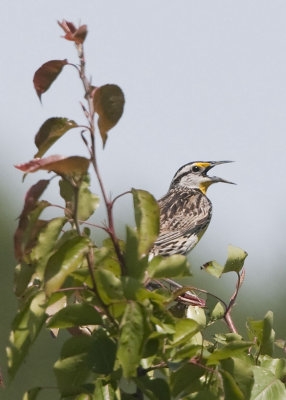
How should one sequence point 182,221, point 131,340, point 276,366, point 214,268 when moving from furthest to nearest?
point 182,221 < point 214,268 < point 276,366 < point 131,340

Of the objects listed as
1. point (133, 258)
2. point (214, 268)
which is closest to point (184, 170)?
point (214, 268)

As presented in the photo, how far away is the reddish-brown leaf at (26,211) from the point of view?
7.22 ft

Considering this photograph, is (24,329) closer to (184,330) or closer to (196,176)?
(184,330)

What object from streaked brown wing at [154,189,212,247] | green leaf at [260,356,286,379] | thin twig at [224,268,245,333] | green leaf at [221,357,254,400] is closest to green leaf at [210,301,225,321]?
thin twig at [224,268,245,333]

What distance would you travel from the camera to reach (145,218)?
88.3 inches

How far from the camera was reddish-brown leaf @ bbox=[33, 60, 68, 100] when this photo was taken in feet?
7.86

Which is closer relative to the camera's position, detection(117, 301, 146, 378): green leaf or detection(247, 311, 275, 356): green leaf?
detection(117, 301, 146, 378): green leaf

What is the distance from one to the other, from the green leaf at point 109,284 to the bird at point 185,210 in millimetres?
2950

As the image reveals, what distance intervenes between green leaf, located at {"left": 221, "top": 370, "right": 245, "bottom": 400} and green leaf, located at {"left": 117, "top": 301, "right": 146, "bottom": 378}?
10.9 inches

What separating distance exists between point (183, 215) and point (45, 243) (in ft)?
13.0

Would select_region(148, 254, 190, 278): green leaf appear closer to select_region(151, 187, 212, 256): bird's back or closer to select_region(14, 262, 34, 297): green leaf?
select_region(14, 262, 34, 297): green leaf

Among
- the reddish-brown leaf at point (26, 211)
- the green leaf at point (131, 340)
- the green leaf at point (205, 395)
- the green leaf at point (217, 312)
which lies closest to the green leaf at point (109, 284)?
the green leaf at point (131, 340)

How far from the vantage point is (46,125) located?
235cm

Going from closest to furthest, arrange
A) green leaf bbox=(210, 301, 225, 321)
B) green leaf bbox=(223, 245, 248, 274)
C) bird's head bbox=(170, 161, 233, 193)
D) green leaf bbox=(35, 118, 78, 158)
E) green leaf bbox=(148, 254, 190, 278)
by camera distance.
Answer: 1. green leaf bbox=(148, 254, 190, 278)
2. green leaf bbox=(35, 118, 78, 158)
3. green leaf bbox=(223, 245, 248, 274)
4. green leaf bbox=(210, 301, 225, 321)
5. bird's head bbox=(170, 161, 233, 193)
